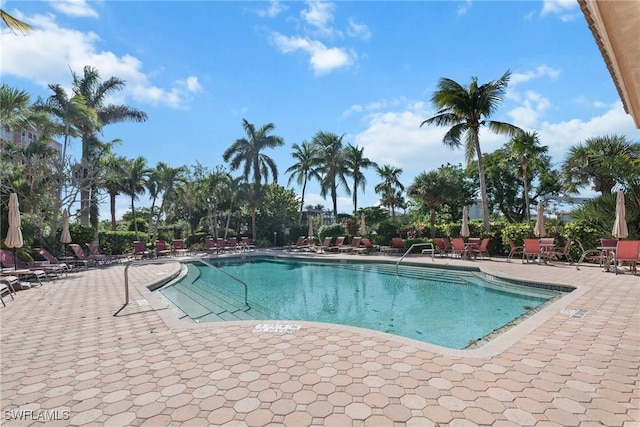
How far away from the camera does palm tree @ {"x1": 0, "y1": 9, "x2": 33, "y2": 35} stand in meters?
5.91

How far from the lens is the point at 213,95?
13508mm

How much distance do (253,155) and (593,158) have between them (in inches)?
874

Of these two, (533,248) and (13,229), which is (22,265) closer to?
(13,229)

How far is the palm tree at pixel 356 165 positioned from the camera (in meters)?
29.8

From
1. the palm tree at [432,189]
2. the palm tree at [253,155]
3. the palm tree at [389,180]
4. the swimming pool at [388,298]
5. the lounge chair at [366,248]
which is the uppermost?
the palm tree at [253,155]

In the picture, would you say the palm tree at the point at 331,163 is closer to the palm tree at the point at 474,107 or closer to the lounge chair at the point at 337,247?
the lounge chair at the point at 337,247

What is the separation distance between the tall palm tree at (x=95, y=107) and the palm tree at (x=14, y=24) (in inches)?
607

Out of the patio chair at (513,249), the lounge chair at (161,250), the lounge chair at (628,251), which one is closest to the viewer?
the lounge chair at (628,251)

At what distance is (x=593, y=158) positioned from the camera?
1311 cm

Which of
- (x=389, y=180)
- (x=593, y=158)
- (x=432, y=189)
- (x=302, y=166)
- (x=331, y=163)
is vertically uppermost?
(x=302, y=166)

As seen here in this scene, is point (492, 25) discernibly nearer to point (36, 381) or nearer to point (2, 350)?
point (36, 381)

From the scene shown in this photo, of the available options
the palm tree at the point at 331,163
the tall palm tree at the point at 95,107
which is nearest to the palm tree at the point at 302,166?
the palm tree at the point at 331,163

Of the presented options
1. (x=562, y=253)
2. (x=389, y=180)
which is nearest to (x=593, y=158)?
(x=562, y=253)

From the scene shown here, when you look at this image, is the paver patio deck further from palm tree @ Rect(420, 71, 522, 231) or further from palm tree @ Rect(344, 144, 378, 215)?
palm tree @ Rect(344, 144, 378, 215)
